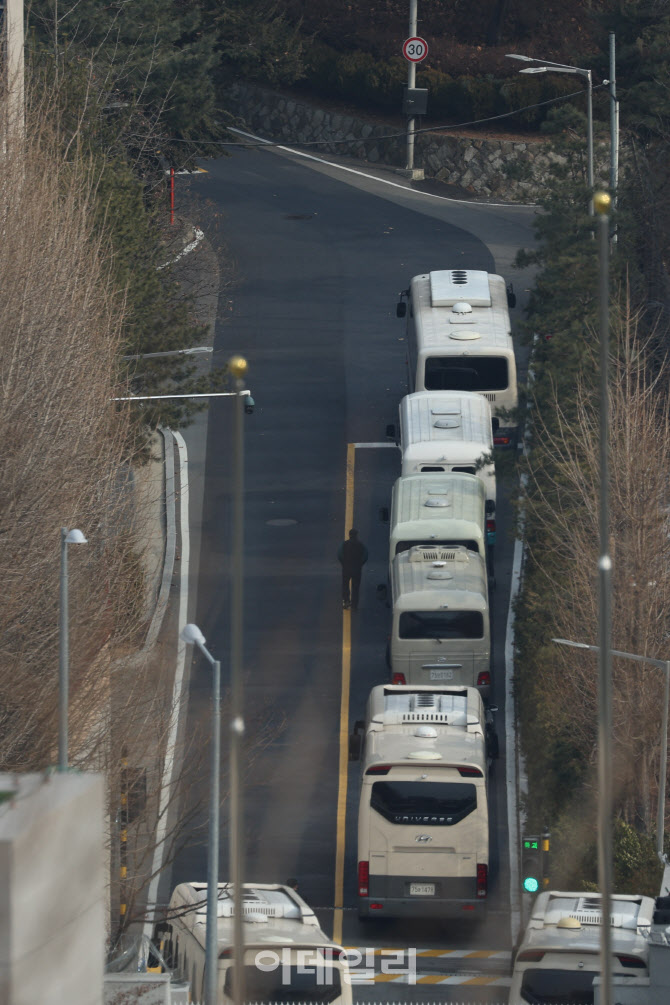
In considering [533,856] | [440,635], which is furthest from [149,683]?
[533,856]

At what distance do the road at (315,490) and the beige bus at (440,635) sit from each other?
5.23 feet

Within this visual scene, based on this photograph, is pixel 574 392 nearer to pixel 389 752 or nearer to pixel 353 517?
pixel 353 517

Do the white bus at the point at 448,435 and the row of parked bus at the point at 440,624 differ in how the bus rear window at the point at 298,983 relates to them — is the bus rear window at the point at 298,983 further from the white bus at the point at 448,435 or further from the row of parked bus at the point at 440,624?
the white bus at the point at 448,435

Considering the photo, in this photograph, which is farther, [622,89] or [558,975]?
[622,89]

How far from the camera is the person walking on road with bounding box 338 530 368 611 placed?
116ft

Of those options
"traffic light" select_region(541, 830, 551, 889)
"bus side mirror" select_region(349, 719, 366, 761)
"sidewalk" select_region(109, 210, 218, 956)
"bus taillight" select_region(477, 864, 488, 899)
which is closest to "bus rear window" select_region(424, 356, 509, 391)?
"sidewalk" select_region(109, 210, 218, 956)

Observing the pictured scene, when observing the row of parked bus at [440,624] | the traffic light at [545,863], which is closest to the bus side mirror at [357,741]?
the row of parked bus at [440,624]

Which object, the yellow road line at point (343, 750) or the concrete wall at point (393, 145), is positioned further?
the concrete wall at point (393, 145)

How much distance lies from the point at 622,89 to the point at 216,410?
1911 centimetres

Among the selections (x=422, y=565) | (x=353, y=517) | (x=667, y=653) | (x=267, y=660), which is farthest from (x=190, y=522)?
(x=667, y=653)

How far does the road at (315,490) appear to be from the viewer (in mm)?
28734

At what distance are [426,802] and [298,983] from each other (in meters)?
5.66

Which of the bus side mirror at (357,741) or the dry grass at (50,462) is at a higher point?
the dry grass at (50,462)

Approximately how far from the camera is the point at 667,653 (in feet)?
98.1
